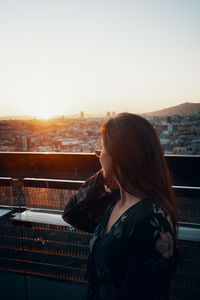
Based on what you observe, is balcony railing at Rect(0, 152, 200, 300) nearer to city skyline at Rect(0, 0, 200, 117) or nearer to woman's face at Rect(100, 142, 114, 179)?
woman's face at Rect(100, 142, 114, 179)

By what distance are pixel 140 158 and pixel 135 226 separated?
0.19 meters

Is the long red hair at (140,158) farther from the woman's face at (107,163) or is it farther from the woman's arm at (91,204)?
the woman's arm at (91,204)

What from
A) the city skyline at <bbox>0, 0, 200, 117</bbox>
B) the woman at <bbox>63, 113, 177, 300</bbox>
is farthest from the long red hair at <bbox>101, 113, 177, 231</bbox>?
the city skyline at <bbox>0, 0, 200, 117</bbox>

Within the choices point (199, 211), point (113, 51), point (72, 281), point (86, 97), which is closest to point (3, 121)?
point (86, 97)

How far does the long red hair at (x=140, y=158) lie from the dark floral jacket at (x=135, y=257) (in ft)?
0.16

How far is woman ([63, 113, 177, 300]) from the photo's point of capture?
1.89 feet

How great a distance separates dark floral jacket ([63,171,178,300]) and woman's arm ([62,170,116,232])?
0.57 feet

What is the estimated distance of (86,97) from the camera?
5.21 meters

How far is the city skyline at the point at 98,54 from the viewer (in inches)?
130

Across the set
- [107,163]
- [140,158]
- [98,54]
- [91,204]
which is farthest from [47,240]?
[98,54]

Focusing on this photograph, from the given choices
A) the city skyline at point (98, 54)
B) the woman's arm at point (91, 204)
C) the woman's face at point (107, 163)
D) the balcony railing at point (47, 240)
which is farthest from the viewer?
the city skyline at point (98, 54)

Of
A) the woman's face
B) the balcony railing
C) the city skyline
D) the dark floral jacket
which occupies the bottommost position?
the balcony railing

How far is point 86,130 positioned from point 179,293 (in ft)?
10.5

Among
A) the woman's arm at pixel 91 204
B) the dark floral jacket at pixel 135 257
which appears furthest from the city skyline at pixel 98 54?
the dark floral jacket at pixel 135 257
